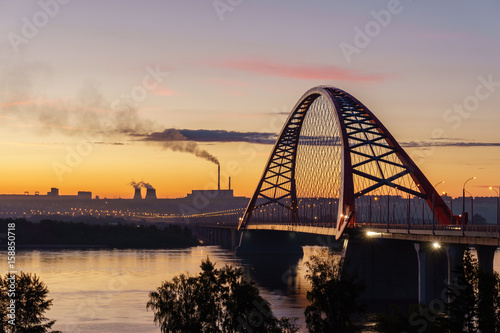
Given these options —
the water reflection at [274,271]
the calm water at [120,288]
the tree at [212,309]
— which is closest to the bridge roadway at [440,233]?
the calm water at [120,288]

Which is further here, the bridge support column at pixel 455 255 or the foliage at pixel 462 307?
the bridge support column at pixel 455 255

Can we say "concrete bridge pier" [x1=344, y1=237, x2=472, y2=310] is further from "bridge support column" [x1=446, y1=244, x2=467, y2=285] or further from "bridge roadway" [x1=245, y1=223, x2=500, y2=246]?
"bridge support column" [x1=446, y1=244, x2=467, y2=285]

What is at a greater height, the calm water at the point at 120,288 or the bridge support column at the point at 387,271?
the bridge support column at the point at 387,271

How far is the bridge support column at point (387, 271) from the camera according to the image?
3268 inches

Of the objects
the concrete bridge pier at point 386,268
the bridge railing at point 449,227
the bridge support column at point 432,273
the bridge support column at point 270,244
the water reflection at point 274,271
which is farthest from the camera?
the bridge support column at point 270,244

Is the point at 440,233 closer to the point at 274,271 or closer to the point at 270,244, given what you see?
the point at 274,271

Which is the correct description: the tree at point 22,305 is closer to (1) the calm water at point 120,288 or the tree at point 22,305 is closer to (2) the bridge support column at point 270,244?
(1) the calm water at point 120,288

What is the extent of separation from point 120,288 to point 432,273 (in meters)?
43.4

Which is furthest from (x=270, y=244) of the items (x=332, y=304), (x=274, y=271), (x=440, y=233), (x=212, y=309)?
(x=212, y=309)

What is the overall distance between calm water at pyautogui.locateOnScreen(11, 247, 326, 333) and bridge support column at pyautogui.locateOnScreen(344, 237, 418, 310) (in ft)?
22.4

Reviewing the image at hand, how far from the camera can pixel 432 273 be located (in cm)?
7244

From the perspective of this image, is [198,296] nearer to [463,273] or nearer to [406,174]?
[463,273]

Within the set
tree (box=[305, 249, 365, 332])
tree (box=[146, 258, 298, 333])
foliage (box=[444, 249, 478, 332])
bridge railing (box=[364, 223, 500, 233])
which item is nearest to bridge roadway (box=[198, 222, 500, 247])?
bridge railing (box=[364, 223, 500, 233])

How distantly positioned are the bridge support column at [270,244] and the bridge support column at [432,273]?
110524 mm
